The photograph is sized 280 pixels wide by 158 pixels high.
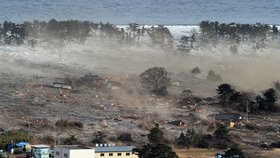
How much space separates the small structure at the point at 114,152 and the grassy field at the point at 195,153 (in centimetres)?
328

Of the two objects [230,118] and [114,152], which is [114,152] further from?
[230,118]

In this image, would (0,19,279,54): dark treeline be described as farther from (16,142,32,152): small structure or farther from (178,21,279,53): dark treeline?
(16,142,32,152): small structure

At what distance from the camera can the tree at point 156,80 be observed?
235 ft

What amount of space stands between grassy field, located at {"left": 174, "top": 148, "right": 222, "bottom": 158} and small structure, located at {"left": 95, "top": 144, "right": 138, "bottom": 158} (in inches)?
129

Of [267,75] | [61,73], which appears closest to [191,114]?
[61,73]

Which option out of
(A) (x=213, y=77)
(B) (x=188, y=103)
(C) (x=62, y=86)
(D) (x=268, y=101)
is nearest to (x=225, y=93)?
(B) (x=188, y=103)

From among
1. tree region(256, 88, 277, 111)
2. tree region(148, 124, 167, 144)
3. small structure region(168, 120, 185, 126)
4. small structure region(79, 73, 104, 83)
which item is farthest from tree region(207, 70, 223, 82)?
tree region(148, 124, 167, 144)

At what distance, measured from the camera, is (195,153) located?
2002 inches

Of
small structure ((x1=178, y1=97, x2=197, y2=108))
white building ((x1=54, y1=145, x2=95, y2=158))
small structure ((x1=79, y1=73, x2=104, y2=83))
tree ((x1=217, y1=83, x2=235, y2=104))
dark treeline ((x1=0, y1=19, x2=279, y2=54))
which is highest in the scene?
dark treeline ((x1=0, y1=19, x2=279, y2=54))

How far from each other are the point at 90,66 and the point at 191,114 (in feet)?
69.2

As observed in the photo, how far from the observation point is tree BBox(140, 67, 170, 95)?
7175 cm

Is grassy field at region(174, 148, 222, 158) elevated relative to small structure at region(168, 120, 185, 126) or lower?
lower

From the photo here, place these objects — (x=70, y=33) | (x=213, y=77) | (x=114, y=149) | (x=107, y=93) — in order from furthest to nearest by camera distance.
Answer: (x=70, y=33) → (x=213, y=77) → (x=107, y=93) → (x=114, y=149)

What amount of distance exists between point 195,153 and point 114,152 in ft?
19.2
